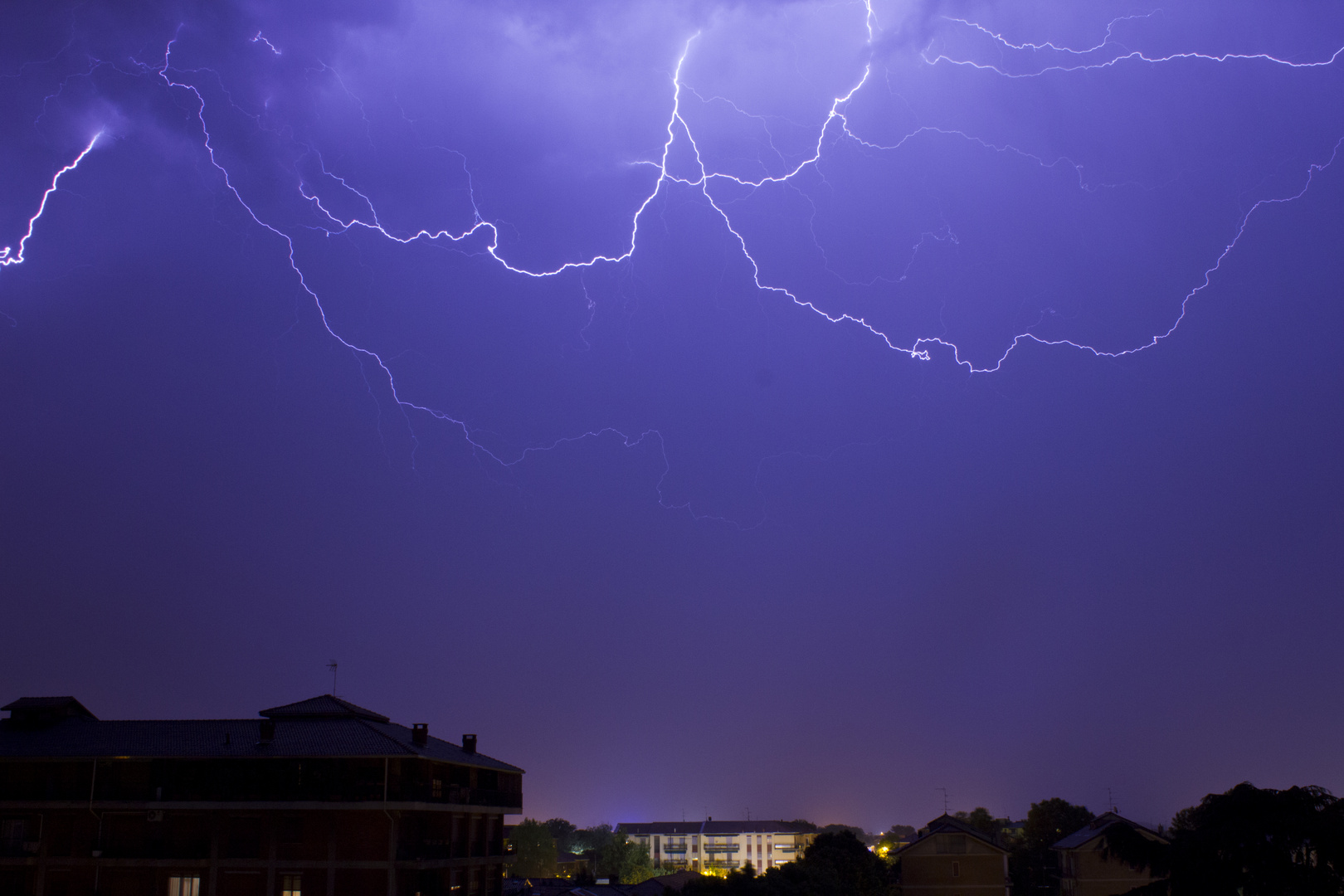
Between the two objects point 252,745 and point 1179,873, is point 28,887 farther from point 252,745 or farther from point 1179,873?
point 1179,873

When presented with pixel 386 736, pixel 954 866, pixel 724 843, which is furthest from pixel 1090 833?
pixel 724 843

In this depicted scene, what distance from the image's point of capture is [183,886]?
2145 centimetres

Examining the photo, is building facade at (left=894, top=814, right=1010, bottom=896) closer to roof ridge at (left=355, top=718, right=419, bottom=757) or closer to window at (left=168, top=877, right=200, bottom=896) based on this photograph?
roof ridge at (left=355, top=718, right=419, bottom=757)

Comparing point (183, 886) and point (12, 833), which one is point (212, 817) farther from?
point (12, 833)

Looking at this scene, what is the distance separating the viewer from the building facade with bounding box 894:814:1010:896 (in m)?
34.2

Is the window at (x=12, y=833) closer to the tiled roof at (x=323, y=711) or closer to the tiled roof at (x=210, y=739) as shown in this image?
the tiled roof at (x=210, y=739)

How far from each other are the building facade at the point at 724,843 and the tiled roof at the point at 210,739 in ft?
175

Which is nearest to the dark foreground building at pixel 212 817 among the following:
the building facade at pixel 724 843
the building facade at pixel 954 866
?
the building facade at pixel 954 866

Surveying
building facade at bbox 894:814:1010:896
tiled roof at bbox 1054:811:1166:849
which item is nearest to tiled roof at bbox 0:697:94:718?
building facade at bbox 894:814:1010:896

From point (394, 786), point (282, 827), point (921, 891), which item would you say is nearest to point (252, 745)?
point (282, 827)

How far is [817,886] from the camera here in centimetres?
2836

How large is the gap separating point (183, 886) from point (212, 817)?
5.03ft

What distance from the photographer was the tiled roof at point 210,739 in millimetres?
21438

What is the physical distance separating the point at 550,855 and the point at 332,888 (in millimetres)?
46556
